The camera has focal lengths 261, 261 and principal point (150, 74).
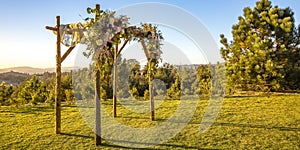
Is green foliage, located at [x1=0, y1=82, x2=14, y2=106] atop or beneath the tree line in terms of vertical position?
beneath

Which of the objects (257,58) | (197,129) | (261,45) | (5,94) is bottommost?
(197,129)

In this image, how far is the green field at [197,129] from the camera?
4621 millimetres

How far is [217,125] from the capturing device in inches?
225

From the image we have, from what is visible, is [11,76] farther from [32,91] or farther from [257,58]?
[257,58]

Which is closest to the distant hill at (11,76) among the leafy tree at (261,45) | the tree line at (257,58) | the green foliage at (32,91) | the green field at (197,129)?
the green foliage at (32,91)

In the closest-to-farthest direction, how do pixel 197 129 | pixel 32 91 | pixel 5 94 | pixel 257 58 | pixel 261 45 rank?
pixel 197 129, pixel 261 45, pixel 5 94, pixel 257 58, pixel 32 91

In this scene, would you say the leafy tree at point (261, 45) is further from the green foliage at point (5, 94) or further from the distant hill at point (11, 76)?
the distant hill at point (11, 76)

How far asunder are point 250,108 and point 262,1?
206 inches

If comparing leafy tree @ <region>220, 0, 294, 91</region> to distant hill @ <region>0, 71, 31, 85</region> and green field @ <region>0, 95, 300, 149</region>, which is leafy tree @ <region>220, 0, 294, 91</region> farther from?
distant hill @ <region>0, 71, 31, 85</region>

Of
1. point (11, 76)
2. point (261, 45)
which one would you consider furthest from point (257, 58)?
point (11, 76)

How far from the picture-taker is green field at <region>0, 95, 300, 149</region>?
15.2ft

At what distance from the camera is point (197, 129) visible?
17.9 ft

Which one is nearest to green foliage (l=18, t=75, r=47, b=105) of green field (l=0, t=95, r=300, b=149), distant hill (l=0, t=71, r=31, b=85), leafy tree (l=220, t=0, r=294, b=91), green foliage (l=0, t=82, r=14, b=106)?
green foliage (l=0, t=82, r=14, b=106)

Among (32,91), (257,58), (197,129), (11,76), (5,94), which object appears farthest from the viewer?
(11,76)
